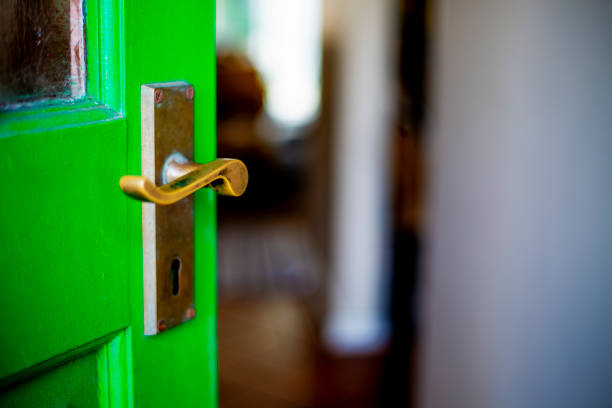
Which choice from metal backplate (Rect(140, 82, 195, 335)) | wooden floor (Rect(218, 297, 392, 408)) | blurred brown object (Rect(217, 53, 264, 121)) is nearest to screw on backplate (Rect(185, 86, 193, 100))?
metal backplate (Rect(140, 82, 195, 335))

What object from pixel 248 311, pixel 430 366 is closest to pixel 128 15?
pixel 430 366

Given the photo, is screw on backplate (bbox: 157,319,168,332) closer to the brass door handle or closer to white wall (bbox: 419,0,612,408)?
the brass door handle

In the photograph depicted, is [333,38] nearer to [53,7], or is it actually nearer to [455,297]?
[455,297]

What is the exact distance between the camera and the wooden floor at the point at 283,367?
8.30 ft

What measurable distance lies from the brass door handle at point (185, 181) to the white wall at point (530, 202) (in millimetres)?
934

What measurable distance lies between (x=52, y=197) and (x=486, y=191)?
1159 millimetres

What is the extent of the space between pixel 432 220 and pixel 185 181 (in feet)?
4.31

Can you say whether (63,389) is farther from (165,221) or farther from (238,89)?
(238,89)

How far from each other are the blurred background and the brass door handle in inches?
37.2

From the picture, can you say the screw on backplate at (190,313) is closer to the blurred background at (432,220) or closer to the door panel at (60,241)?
the door panel at (60,241)

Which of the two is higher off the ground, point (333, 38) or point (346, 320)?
point (333, 38)

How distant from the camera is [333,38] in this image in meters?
3.25

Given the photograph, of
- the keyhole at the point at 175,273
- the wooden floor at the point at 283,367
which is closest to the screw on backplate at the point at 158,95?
the keyhole at the point at 175,273

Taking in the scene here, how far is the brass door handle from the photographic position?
19.6 inches
